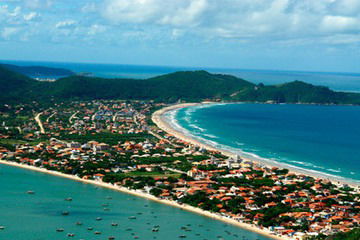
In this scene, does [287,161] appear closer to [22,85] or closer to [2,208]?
[2,208]

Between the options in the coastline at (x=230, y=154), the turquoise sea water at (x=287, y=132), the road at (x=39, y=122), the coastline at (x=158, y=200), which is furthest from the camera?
the road at (x=39, y=122)

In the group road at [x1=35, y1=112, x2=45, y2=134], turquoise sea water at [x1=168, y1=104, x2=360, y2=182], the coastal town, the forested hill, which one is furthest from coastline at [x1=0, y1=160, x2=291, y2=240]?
the forested hill

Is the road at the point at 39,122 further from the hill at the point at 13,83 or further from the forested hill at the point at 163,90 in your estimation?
the hill at the point at 13,83

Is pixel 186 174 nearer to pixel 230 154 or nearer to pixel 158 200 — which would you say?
pixel 158 200

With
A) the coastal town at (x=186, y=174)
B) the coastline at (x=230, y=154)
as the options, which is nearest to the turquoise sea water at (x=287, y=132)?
the coastline at (x=230, y=154)

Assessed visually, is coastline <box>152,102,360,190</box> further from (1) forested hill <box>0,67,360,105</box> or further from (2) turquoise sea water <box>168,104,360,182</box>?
(1) forested hill <box>0,67,360,105</box>

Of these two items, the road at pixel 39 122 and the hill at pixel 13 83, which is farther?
the hill at pixel 13 83
